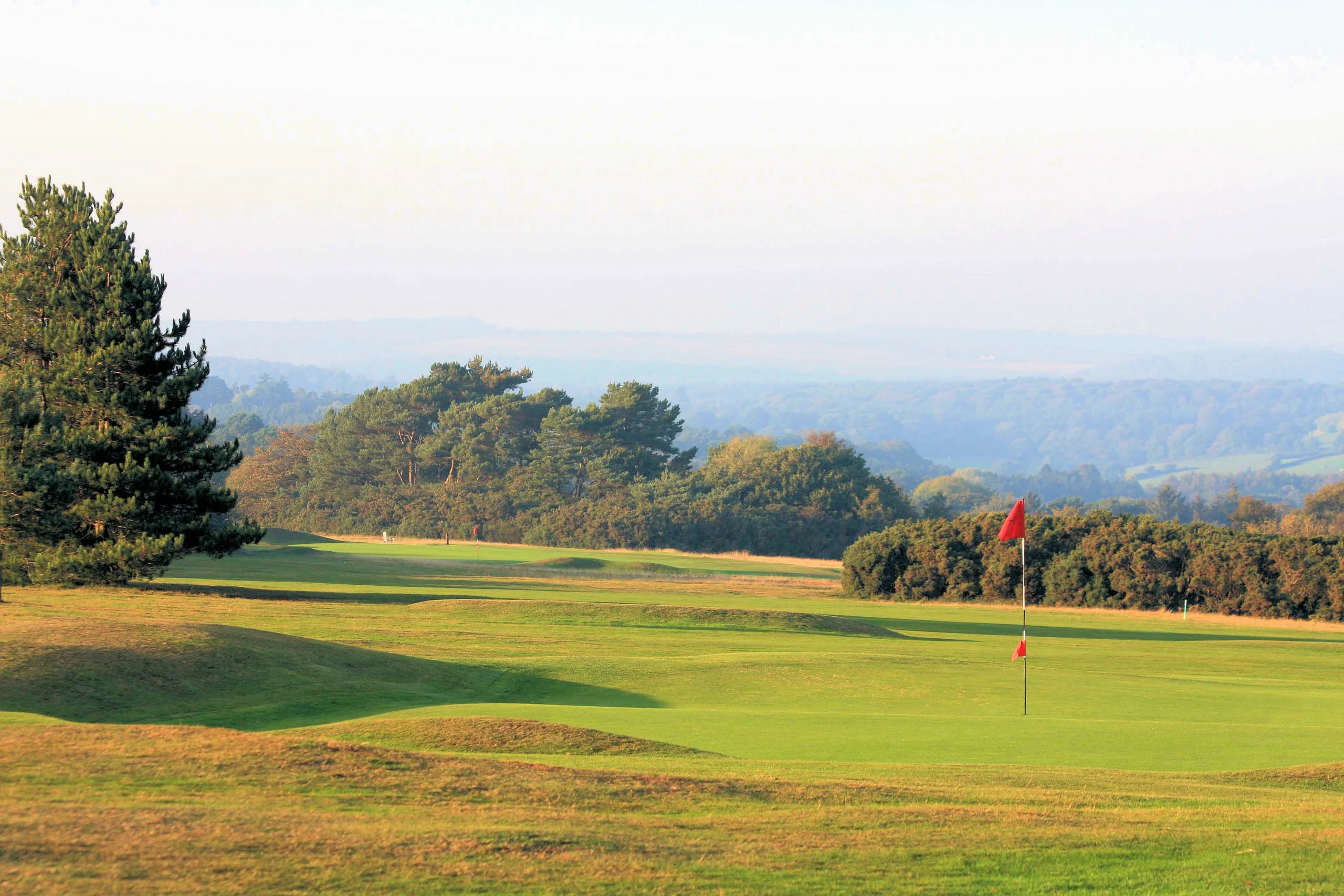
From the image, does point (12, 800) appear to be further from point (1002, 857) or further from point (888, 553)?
point (888, 553)

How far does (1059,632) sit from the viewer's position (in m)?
35.6

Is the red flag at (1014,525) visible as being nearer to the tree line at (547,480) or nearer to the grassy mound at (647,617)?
the grassy mound at (647,617)

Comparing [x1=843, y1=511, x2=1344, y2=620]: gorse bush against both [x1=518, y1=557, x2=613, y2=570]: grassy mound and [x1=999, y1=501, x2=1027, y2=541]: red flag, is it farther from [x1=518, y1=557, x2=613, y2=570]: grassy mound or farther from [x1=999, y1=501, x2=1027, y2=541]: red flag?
[x1=999, y1=501, x2=1027, y2=541]: red flag

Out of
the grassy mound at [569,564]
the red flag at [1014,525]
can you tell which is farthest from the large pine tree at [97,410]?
the grassy mound at [569,564]

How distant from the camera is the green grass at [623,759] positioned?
7.05m

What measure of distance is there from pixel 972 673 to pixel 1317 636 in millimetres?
21782

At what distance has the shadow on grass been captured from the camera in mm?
33812

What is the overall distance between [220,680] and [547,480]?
6953 centimetres

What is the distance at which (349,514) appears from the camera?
87.9 metres

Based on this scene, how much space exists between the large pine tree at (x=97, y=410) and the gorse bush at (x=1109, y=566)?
2874 centimetres

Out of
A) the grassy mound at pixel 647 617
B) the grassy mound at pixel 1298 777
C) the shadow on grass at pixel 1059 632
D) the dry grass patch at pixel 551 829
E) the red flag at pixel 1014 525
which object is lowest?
the shadow on grass at pixel 1059 632

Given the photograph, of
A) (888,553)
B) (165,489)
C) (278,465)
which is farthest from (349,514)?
(165,489)

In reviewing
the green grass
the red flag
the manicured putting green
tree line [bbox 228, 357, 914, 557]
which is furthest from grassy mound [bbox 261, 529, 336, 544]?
the red flag

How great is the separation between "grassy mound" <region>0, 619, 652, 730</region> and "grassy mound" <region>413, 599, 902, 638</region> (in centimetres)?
972
